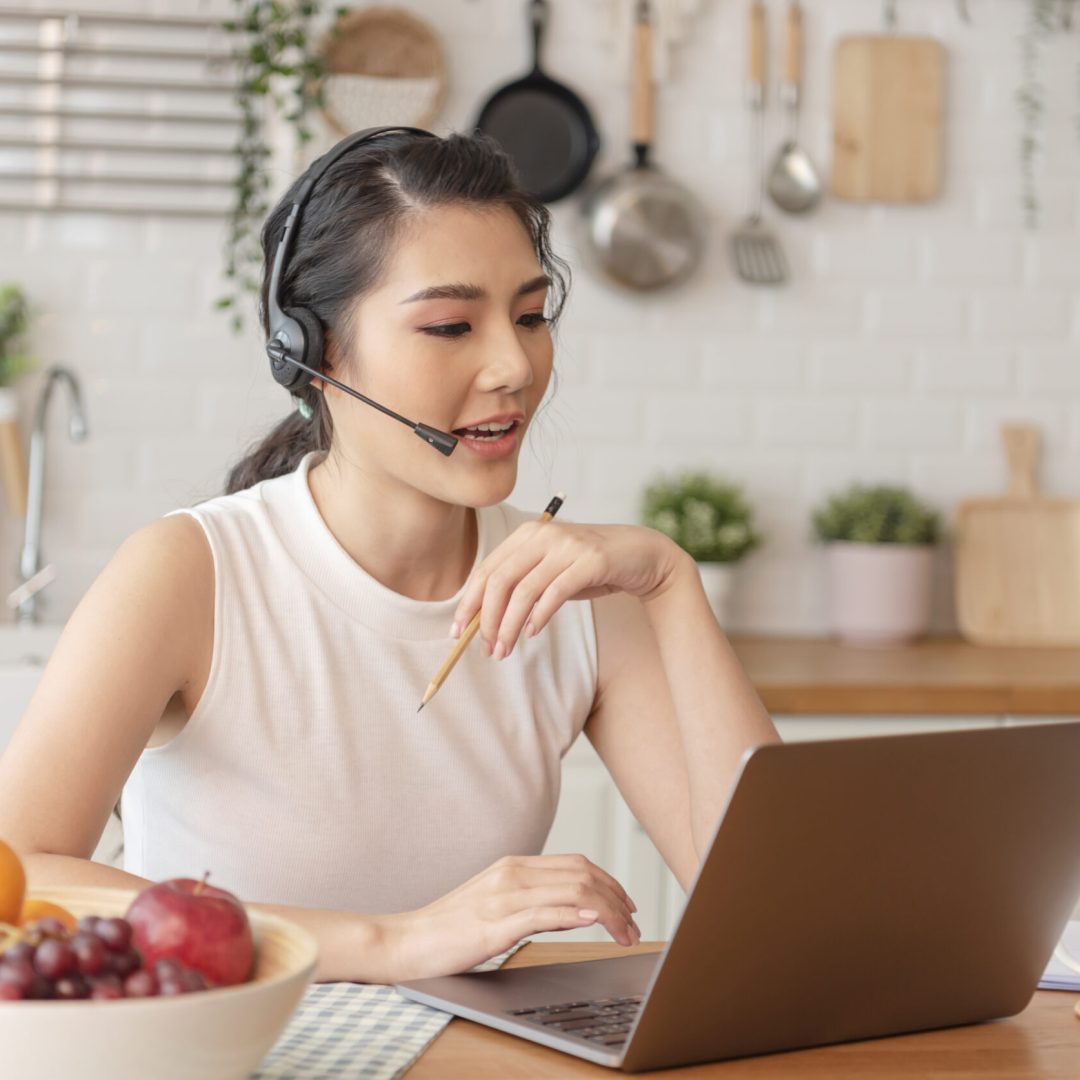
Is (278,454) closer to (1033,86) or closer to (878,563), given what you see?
(878,563)

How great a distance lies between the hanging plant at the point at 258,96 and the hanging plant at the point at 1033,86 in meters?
1.45

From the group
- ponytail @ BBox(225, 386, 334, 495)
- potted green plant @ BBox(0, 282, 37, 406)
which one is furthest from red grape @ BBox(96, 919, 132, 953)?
potted green plant @ BBox(0, 282, 37, 406)

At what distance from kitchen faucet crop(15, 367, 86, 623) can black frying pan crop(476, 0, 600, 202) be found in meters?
0.97

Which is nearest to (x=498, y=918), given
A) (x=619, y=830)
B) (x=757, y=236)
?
(x=619, y=830)

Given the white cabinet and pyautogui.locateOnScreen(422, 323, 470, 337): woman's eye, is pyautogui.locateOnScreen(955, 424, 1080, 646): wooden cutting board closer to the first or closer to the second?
the white cabinet

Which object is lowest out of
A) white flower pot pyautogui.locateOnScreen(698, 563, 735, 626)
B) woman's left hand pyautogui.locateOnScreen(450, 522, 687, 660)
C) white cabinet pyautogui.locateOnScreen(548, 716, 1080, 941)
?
white cabinet pyautogui.locateOnScreen(548, 716, 1080, 941)

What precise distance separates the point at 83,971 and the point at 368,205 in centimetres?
101

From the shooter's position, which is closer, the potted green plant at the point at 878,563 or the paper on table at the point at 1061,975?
the paper on table at the point at 1061,975

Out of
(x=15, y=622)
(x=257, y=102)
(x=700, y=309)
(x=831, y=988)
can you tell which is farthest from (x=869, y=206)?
(x=831, y=988)

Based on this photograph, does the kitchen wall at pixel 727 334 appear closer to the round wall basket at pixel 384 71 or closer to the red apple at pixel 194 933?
the round wall basket at pixel 384 71

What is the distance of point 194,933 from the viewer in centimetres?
77

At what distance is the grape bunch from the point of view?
72cm

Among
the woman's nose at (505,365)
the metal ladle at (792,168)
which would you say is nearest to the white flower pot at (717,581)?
the metal ladle at (792,168)

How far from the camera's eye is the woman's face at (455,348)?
1.52 metres
